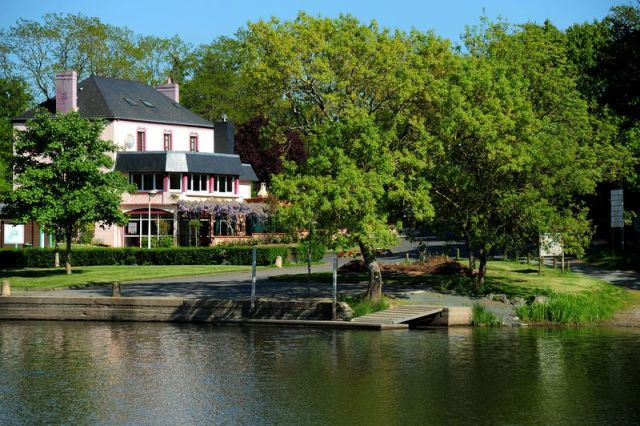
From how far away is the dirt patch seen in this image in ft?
188

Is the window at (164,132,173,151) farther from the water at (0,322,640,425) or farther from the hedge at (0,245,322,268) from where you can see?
the water at (0,322,640,425)

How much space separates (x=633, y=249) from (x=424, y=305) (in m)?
34.3

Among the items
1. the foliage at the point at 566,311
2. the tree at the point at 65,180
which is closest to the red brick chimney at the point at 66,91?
the tree at the point at 65,180

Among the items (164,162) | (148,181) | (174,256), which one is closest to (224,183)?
(164,162)

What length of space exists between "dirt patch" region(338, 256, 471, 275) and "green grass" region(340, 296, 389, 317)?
39.7 feet

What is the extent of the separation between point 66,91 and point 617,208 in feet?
170

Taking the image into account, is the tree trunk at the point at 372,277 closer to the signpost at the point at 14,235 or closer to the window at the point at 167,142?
the signpost at the point at 14,235

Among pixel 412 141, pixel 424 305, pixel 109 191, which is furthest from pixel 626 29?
pixel 109 191

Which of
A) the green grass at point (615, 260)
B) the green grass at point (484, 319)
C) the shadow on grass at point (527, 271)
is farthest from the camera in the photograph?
the green grass at point (615, 260)

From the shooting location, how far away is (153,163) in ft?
293

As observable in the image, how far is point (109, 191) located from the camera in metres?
63.9

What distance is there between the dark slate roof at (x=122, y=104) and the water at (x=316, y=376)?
49778mm

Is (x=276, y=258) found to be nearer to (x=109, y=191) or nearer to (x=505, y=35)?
(x=109, y=191)

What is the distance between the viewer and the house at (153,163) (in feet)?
292
